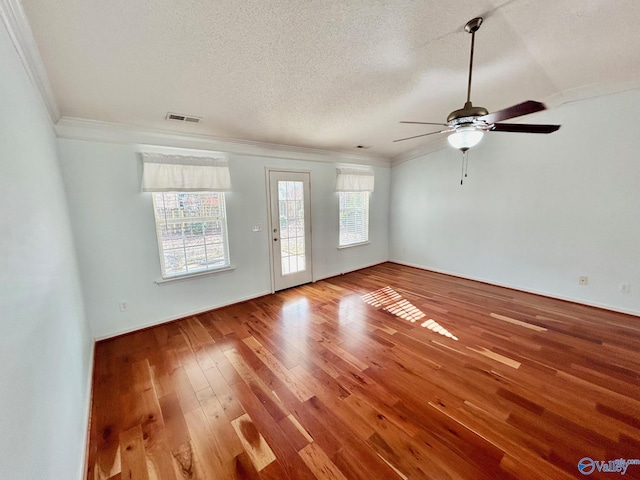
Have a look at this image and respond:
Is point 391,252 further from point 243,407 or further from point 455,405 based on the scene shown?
point 243,407

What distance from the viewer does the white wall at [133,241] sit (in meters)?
2.61

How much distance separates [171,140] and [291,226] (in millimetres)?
2041

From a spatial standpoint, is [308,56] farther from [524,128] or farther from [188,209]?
[188,209]

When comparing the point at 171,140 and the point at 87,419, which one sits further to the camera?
the point at 171,140

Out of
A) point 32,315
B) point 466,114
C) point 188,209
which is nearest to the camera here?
point 32,315

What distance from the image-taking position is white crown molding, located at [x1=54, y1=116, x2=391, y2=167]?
8.20ft

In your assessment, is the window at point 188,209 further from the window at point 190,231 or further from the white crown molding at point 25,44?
the white crown molding at point 25,44

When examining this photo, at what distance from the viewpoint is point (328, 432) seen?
1.67 metres

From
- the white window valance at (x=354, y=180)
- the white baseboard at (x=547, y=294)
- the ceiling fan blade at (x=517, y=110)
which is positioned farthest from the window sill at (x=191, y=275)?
the white baseboard at (x=547, y=294)

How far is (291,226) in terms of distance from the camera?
14.0 ft

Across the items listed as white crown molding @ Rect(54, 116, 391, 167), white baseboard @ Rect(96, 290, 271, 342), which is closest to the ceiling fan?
white crown molding @ Rect(54, 116, 391, 167)

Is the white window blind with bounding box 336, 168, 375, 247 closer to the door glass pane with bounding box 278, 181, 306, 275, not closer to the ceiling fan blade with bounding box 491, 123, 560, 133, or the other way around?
the door glass pane with bounding box 278, 181, 306, 275

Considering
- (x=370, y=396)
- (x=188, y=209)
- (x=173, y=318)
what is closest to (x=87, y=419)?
(x=173, y=318)

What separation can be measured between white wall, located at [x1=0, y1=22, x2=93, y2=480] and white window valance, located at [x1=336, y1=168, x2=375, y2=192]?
3832 mm
